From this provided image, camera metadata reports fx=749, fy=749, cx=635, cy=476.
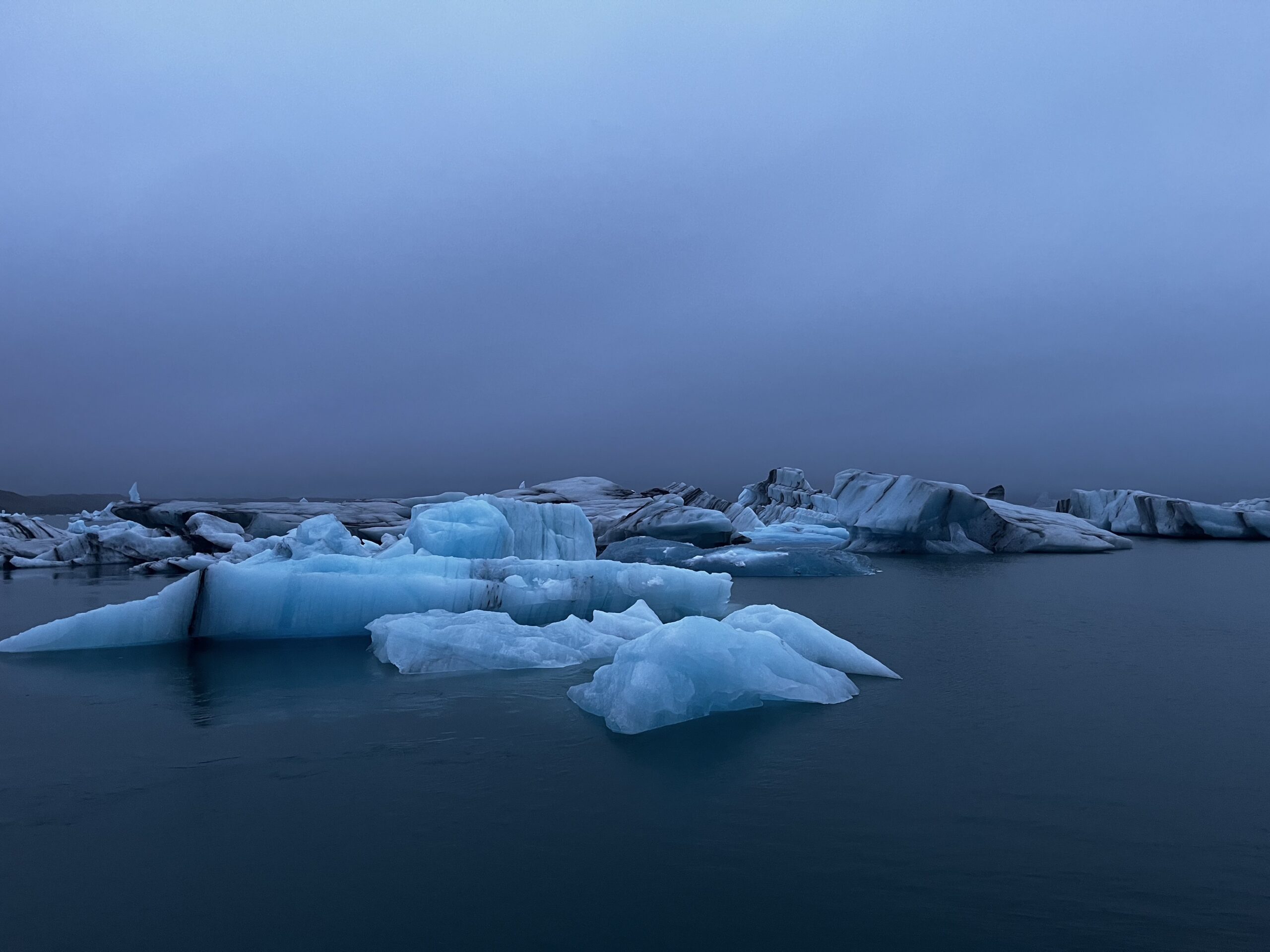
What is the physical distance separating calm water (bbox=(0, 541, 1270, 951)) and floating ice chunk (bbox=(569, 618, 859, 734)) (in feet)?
0.49

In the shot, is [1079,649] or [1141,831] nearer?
[1141,831]

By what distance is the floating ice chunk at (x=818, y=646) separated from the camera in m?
6.75

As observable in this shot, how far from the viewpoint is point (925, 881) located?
3.12 m

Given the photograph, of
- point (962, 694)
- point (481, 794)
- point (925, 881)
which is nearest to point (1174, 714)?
point (962, 694)

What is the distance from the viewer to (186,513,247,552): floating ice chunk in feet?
65.0

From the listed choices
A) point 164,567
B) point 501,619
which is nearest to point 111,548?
point 164,567

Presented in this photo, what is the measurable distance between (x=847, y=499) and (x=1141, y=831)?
22.9 m

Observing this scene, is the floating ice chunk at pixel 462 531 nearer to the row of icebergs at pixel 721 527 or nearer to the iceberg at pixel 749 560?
the row of icebergs at pixel 721 527

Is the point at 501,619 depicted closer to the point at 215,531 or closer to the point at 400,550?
the point at 400,550

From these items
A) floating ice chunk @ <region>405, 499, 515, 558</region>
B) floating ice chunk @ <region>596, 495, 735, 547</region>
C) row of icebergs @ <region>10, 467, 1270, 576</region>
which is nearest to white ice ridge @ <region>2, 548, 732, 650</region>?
floating ice chunk @ <region>405, 499, 515, 558</region>

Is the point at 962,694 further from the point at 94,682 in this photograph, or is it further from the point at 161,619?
the point at 161,619

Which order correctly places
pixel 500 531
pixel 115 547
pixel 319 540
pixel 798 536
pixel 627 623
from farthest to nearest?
pixel 798 536
pixel 115 547
pixel 500 531
pixel 319 540
pixel 627 623

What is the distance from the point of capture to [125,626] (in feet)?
27.0

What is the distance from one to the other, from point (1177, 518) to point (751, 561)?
2232cm
